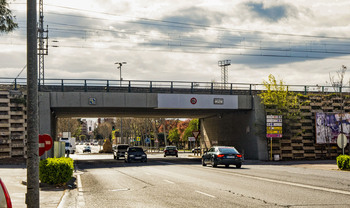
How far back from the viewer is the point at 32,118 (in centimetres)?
934

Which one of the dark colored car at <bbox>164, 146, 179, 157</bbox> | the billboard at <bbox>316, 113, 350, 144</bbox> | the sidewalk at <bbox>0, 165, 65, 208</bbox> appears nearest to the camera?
the sidewalk at <bbox>0, 165, 65, 208</bbox>

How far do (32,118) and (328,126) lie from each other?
39.0m

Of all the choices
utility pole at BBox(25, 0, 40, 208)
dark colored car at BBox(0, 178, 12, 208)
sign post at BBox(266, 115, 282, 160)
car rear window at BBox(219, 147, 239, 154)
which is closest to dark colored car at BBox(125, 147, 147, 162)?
sign post at BBox(266, 115, 282, 160)

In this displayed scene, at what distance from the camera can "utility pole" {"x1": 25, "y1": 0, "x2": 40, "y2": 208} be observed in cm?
912

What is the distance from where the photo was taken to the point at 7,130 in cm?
3706

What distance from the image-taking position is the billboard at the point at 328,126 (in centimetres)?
4386

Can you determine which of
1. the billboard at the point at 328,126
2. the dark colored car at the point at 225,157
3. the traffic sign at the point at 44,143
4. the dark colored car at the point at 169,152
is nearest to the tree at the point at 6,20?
the traffic sign at the point at 44,143

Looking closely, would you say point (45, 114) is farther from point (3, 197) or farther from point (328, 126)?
point (3, 197)

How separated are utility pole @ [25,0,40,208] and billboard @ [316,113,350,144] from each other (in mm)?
37990

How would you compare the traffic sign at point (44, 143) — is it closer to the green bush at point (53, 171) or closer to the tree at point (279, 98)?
the green bush at point (53, 171)

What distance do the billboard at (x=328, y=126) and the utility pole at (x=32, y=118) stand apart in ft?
125

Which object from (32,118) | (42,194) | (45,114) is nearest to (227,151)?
(45,114)

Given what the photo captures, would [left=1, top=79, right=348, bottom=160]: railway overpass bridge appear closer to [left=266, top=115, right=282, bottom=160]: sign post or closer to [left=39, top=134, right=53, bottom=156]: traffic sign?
[left=266, top=115, right=282, bottom=160]: sign post

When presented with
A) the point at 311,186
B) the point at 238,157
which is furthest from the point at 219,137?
the point at 311,186
